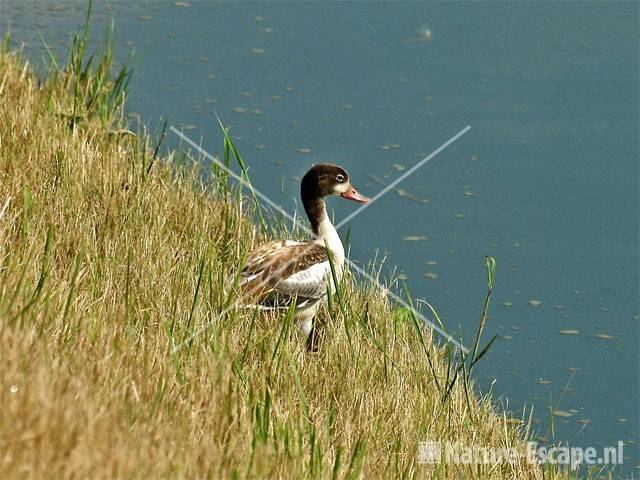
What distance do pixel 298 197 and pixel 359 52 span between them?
230 cm

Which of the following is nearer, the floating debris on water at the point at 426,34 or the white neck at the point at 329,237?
the white neck at the point at 329,237

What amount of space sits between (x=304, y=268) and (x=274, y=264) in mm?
162

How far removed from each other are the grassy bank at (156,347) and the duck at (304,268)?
136 mm

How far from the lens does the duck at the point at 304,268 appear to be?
6.04 m

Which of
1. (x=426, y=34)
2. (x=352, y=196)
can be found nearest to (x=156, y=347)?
(x=352, y=196)

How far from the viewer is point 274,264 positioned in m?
6.11

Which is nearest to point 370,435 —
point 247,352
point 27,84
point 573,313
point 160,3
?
point 247,352

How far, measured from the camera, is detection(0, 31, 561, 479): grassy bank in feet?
11.0

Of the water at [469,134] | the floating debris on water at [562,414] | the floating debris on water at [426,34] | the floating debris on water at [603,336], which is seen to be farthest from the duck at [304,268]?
the floating debris on water at [426,34]

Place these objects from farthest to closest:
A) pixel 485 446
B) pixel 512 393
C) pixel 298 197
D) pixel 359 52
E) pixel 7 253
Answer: pixel 359 52, pixel 298 197, pixel 512 393, pixel 485 446, pixel 7 253

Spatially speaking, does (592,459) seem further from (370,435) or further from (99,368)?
(99,368)

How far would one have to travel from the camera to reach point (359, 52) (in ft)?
31.2

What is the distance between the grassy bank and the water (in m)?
0.69

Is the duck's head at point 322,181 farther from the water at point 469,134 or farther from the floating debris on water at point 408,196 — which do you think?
the floating debris on water at point 408,196
